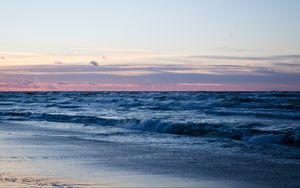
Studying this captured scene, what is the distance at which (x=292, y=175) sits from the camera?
892 centimetres

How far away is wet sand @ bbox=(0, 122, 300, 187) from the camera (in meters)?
8.10

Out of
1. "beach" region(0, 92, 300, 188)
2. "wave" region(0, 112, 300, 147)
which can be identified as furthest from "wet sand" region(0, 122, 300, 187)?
"wave" region(0, 112, 300, 147)

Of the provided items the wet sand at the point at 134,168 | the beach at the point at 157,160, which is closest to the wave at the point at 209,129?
the beach at the point at 157,160

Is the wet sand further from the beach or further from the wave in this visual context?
the wave

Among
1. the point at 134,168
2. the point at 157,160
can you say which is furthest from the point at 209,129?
the point at 134,168

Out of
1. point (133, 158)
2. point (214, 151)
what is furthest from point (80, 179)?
point (214, 151)

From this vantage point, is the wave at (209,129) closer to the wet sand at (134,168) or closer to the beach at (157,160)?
the beach at (157,160)

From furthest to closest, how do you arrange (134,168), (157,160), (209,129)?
1. (209,129)
2. (157,160)
3. (134,168)

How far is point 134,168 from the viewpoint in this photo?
9641 millimetres

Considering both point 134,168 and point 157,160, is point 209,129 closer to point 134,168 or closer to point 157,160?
point 157,160

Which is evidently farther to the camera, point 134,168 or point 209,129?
point 209,129

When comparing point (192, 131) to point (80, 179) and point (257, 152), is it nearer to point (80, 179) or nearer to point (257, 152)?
point (257, 152)

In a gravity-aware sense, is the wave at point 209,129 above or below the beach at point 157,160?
above

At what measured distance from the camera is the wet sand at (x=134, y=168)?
8102mm
